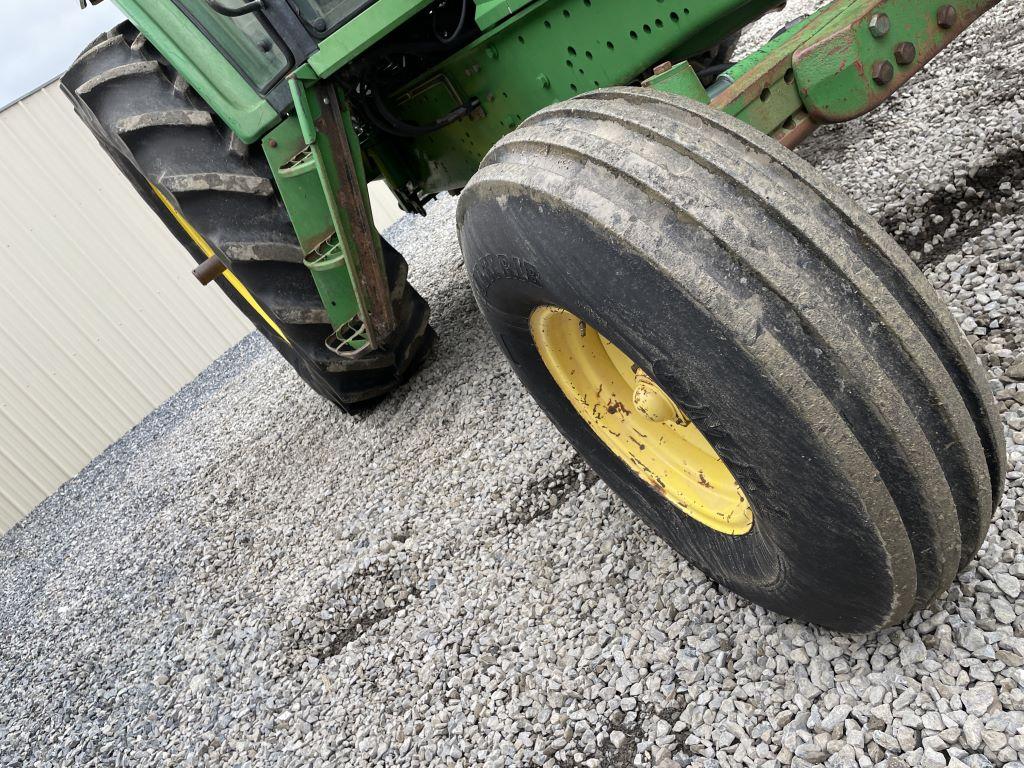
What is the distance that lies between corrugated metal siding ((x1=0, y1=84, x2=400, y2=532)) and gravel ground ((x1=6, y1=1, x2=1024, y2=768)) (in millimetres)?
3288

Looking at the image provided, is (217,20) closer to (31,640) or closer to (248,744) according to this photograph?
(248,744)

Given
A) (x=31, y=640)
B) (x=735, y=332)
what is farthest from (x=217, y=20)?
(x=31, y=640)

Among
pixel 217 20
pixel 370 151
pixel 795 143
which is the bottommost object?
pixel 795 143

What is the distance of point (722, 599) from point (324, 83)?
206 cm

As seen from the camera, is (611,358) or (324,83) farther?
(324,83)

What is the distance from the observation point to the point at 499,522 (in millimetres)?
2502

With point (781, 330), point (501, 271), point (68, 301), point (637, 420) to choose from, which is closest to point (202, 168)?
point (501, 271)

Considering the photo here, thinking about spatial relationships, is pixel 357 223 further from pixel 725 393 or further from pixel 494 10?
pixel 725 393

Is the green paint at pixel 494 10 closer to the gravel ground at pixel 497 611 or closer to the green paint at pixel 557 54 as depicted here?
the green paint at pixel 557 54

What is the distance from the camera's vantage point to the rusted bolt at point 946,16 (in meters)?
1.66

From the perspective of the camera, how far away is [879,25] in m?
1.59

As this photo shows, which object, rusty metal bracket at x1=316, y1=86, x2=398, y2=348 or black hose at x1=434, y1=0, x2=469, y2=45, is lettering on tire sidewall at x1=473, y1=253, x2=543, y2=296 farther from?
black hose at x1=434, y1=0, x2=469, y2=45

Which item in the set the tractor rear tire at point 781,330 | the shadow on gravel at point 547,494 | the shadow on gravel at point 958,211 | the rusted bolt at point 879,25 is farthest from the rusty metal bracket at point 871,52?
the shadow on gravel at point 547,494

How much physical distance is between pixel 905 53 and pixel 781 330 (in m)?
1.06
